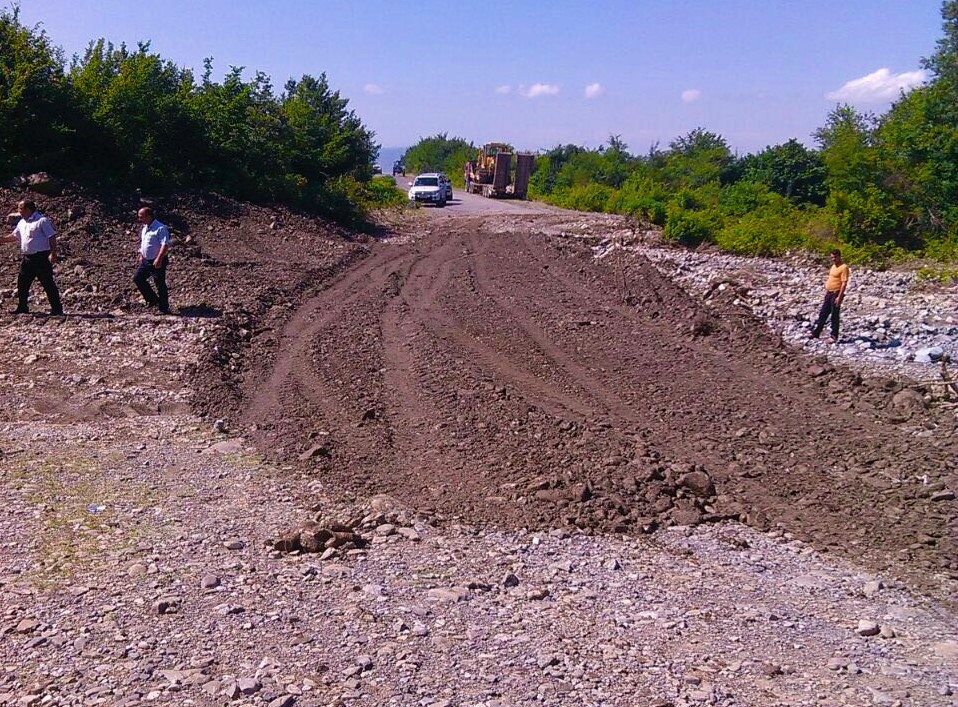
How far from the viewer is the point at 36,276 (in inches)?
440

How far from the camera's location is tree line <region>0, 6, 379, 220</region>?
17.9 meters

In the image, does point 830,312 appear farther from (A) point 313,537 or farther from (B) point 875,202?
(B) point 875,202

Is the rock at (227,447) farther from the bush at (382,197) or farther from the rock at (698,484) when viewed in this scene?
the bush at (382,197)

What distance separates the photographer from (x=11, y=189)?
16.2 meters

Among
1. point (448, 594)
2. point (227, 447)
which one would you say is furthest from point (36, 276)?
point (448, 594)

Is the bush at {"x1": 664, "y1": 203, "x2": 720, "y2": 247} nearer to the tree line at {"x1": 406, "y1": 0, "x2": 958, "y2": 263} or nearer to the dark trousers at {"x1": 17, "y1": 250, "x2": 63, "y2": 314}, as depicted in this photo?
the tree line at {"x1": 406, "y1": 0, "x2": 958, "y2": 263}

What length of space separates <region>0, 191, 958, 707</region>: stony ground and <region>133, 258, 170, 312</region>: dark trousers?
1.03ft

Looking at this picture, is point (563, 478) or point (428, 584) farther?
point (563, 478)

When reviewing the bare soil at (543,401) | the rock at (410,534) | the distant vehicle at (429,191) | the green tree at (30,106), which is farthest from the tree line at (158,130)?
the rock at (410,534)

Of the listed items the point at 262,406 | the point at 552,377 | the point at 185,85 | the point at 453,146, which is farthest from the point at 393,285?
the point at 453,146

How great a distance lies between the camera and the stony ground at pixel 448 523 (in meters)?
4.38

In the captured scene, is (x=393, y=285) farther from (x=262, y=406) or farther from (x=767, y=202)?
(x=767, y=202)

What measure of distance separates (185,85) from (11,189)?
23.0ft

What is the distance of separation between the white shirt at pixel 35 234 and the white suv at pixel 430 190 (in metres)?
26.9
